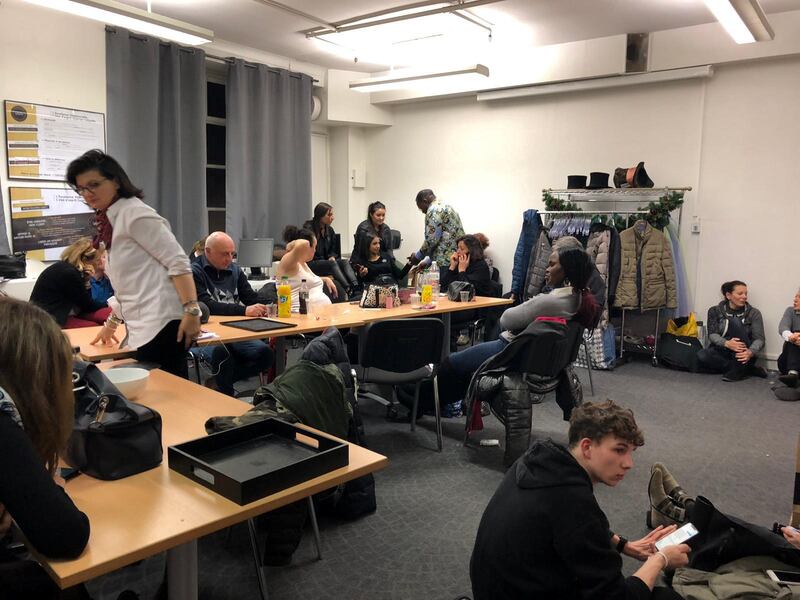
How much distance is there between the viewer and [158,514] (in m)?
1.32

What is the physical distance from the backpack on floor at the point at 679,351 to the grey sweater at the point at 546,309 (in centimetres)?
275

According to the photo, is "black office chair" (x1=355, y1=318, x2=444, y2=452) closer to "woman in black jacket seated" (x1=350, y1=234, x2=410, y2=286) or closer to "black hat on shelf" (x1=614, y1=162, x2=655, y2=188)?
"woman in black jacket seated" (x1=350, y1=234, x2=410, y2=286)

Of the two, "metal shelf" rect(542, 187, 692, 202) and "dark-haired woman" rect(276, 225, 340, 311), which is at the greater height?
"metal shelf" rect(542, 187, 692, 202)

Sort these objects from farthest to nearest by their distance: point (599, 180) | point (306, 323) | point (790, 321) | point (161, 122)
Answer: point (599, 180) < point (161, 122) < point (790, 321) < point (306, 323)

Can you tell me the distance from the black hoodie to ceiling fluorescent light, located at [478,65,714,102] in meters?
5.20

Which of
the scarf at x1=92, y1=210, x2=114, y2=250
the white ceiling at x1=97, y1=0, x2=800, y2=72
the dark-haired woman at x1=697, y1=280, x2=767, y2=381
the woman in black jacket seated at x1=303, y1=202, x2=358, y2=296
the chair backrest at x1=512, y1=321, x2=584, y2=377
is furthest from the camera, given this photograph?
the woman in black jacket seated at x1=303, y1=202, x2=358, y2=296

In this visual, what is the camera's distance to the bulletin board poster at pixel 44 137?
4.80 m

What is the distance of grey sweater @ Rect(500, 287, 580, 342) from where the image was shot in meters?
3.24

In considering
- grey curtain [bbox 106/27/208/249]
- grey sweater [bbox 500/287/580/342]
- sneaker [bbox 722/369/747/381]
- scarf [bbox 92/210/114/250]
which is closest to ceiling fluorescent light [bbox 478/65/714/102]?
sneaker [bbox 722/369/747/381]

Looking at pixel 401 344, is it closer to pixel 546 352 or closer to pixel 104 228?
pixel 546 352

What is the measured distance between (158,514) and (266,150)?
576 centimetres

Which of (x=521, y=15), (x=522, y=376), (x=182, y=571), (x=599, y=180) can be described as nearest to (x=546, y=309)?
(x=522, y=376)

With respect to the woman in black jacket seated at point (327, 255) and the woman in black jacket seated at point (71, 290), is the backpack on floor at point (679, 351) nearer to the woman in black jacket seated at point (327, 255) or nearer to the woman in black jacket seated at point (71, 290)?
the woman in black jacket seated at point (327, 255)

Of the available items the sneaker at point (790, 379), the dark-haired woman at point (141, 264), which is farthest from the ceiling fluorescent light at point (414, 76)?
the dark-haired woman at point (141, 264)
